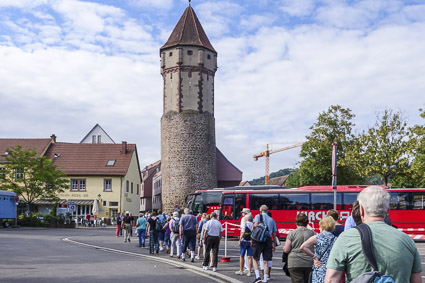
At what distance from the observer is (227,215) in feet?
105

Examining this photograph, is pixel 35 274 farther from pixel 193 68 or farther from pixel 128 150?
pixel 128 150

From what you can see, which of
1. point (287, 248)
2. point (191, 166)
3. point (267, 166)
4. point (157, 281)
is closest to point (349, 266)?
point (287, 248)

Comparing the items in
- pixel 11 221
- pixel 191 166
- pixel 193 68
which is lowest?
pixel 11 221

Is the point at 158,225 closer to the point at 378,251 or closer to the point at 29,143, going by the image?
the point at 378,251

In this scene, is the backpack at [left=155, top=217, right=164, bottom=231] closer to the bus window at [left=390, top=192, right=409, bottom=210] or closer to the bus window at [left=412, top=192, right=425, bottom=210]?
the bus window at [left=390, top=192, right=409, bottom=210]

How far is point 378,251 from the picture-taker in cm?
362

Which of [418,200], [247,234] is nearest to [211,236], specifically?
[247,234]

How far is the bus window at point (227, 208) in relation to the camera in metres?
31.7

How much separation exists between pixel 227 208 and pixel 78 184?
36.7 meters

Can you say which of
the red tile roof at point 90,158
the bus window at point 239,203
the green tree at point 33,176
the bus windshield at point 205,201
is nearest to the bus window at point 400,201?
the bus window at point 239,203

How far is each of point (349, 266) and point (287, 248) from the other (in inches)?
182

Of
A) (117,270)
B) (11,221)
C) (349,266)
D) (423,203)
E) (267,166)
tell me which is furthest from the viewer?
(267,166)

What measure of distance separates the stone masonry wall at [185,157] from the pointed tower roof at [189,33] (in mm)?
8700

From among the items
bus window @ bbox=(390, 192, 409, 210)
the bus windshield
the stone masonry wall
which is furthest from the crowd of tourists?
the stone masonry wall
